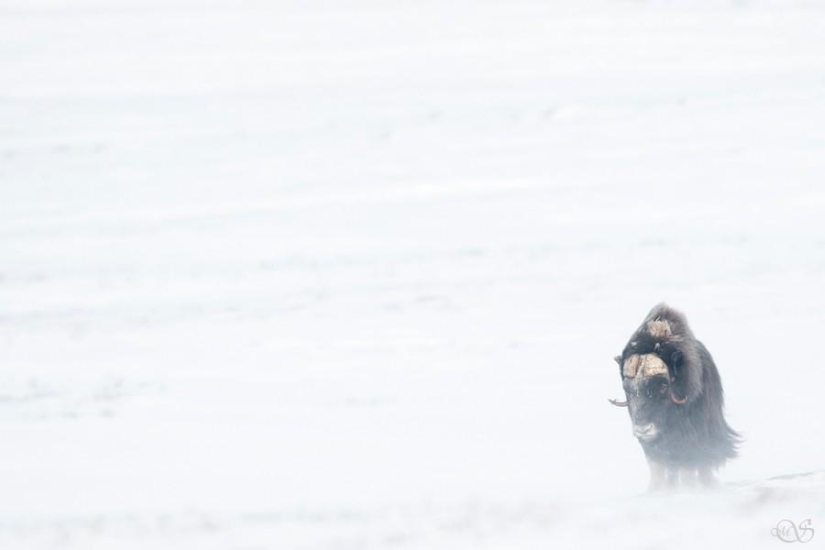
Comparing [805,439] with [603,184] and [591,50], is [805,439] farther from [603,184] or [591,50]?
[591,50]

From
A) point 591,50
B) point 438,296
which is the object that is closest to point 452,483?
point 438,296

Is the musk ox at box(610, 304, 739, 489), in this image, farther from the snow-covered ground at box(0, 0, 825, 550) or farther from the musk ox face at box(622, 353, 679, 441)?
the snow-covered ground at box(0, 0, 825, 550)

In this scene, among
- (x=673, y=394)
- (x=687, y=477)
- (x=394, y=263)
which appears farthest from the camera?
(x=394, y=263)

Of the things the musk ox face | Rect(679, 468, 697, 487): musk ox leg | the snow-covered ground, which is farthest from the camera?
the snow-covered ground

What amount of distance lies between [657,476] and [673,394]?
0.40 meters

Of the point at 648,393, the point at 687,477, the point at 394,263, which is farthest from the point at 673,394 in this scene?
the point at 394,263

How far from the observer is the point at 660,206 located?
412 inches

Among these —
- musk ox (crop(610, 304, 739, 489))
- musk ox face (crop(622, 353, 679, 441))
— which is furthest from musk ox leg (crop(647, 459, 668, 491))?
musk ox face (crop(622, 353, 679, 441))

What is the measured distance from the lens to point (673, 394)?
3930 millimetres

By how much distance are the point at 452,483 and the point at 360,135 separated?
8.75 m

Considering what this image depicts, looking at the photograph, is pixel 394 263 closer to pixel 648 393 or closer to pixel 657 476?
pixel 657 476

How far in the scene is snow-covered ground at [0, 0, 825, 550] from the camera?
184 inches

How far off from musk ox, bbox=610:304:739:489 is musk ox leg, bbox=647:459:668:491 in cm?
4

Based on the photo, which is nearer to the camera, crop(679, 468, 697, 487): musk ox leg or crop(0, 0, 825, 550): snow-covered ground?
crop(679, 468, 697, 487): musk ox leg
